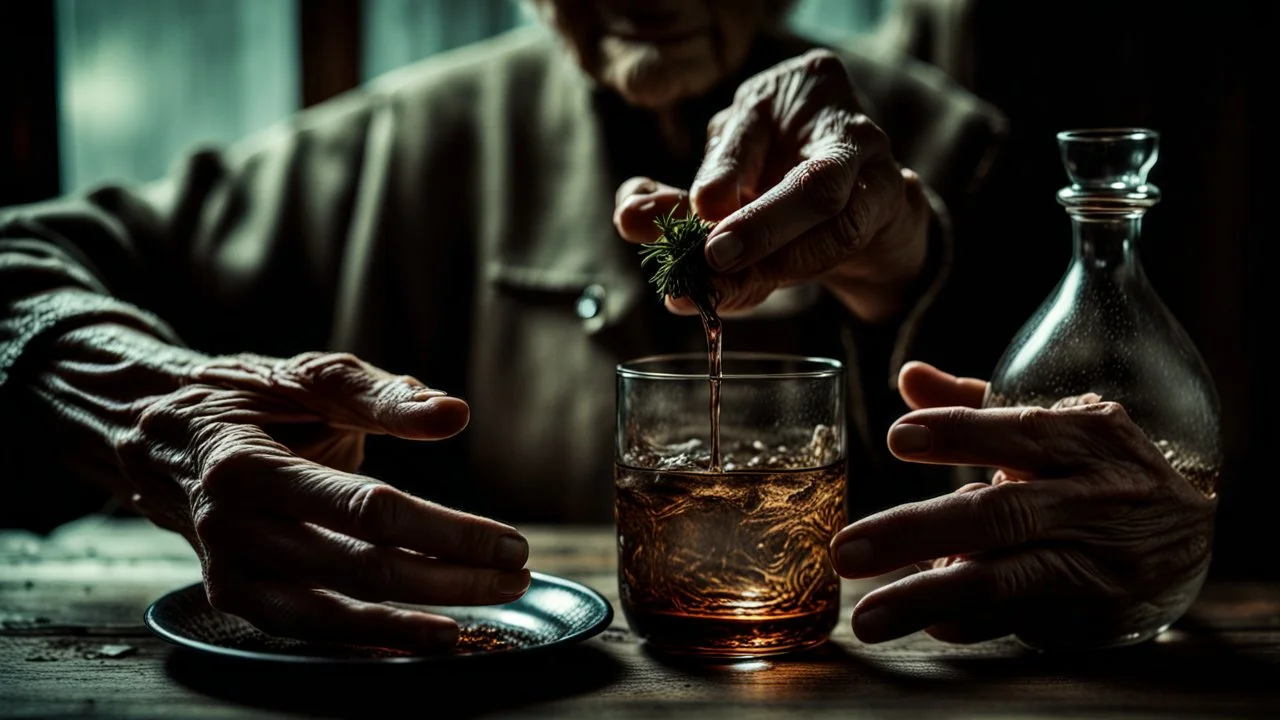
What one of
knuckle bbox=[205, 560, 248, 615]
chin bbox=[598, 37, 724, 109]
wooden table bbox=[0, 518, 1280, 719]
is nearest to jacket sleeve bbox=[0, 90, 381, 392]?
chin bbox=[598, 37, 724, 109]

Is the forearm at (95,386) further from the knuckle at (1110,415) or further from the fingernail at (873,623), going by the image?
the knuckle at (1110,415)

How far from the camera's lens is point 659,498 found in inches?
42.4

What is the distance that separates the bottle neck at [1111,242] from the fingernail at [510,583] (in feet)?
2.15

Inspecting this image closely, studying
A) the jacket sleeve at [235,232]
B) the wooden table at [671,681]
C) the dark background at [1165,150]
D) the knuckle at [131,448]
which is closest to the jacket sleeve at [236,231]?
the jacket sleeve at [235,232]

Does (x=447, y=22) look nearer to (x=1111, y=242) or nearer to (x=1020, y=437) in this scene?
(x=1111, y=242)

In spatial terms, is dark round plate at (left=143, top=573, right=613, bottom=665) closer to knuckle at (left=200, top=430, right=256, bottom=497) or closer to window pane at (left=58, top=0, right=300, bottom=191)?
knuckle at (left=200, top=430, right=256, bottom=497)

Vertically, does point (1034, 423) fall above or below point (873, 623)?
above

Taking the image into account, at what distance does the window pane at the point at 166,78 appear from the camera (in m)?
3.02

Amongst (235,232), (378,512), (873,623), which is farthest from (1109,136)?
(235,232)

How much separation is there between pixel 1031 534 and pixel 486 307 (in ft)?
4.93

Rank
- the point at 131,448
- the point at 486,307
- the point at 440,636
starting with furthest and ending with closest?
the point at 486,307 < the point at 131,448 < the point at 440,636

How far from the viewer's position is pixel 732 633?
109 cm

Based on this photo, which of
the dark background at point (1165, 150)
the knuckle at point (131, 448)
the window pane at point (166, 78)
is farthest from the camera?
the window pane at point (166, 78)

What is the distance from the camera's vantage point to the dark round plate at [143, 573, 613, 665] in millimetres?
1037
